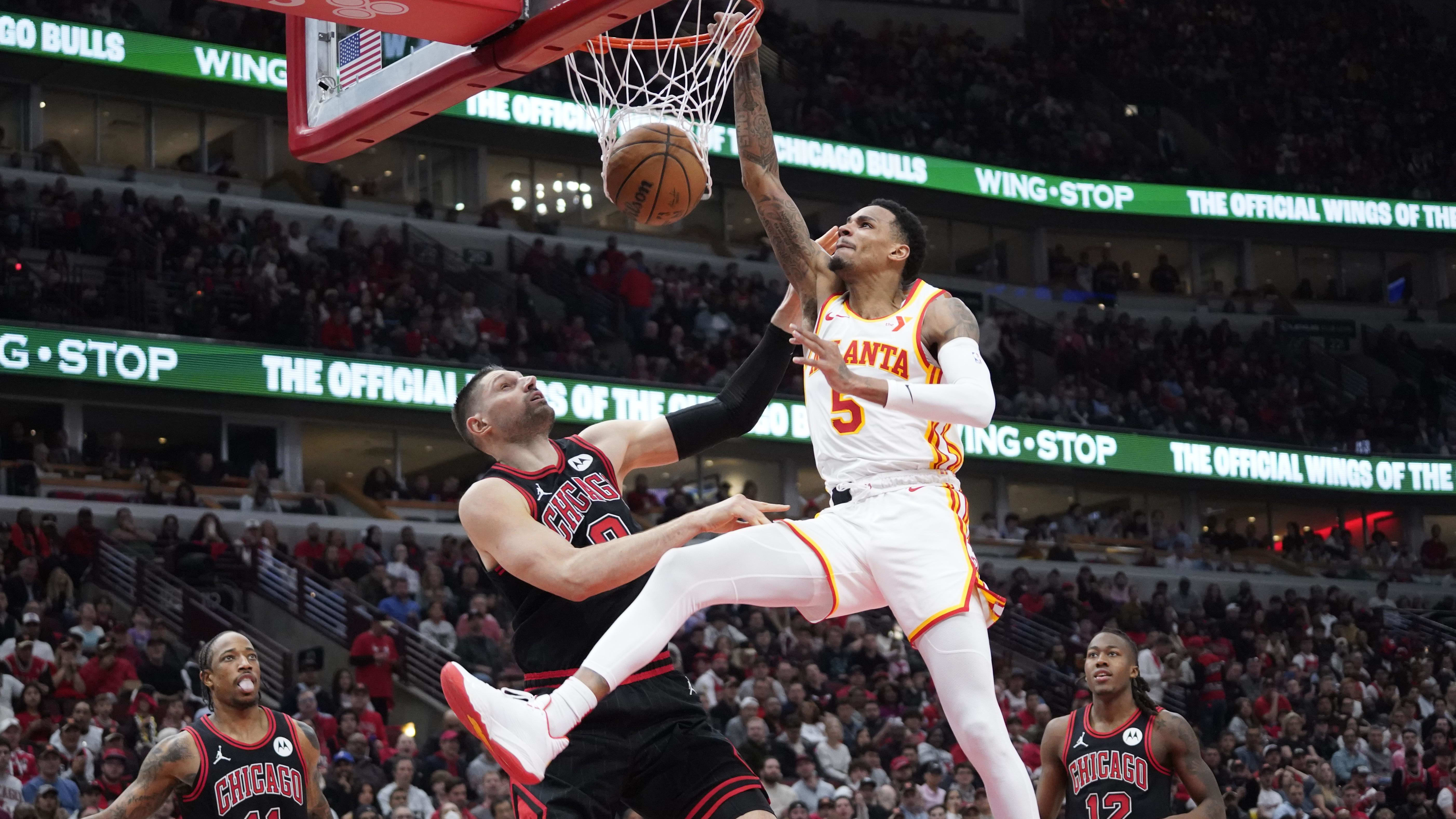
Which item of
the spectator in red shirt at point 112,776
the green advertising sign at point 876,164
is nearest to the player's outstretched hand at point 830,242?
the spectator in red shirt at point 112,776

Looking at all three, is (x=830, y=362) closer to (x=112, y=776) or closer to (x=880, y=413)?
(x=880, y=413)

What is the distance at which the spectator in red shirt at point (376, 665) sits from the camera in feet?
48.6

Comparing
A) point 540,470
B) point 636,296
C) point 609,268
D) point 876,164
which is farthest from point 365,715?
point 876,164

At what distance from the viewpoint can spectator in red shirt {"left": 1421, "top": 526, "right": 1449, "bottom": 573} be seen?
27.8m

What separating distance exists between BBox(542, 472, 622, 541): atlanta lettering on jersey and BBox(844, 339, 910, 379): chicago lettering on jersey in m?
0.94

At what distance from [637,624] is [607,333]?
18.7 metres

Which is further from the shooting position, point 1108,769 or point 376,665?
point 376,665

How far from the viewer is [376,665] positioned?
14.9 meters

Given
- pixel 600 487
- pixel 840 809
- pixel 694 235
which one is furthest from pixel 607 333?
pixel 600 487

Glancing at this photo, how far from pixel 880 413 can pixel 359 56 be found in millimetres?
2262

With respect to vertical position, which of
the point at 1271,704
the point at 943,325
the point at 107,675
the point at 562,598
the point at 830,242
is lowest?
the point at 1271,704

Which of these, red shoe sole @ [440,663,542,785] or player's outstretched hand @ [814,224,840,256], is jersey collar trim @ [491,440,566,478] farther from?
player's outstretched hand @ [814,224,840,256]

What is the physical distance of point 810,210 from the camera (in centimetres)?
3061

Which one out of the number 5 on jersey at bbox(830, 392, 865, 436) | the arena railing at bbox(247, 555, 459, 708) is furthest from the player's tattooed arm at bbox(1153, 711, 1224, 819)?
the arena railing at bbox(247, 555, 459, 708)
